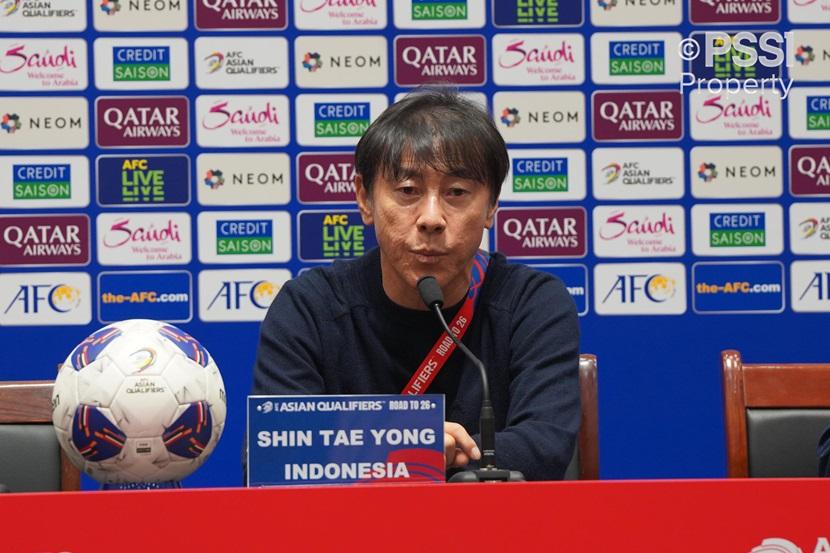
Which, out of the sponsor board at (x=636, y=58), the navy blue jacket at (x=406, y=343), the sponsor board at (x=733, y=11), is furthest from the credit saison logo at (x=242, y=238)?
the sponsor board at (x=733, y=11)

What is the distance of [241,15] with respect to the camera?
2900 millimetres

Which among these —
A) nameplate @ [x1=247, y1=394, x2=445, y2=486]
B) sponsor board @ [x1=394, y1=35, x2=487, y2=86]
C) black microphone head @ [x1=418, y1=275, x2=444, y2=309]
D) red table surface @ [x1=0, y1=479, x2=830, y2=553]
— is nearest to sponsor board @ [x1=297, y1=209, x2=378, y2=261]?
sponsor board @ [x1=394, y1=35, x2=487, y2=86]

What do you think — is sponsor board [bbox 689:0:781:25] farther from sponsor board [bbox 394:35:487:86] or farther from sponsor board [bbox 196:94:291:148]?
sponsor board [bbox 196:94:291:148]

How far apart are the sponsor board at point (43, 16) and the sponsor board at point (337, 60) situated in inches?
25.5

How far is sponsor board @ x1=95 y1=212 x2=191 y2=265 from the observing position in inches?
113

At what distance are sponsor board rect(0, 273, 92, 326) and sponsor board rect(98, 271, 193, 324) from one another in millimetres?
51

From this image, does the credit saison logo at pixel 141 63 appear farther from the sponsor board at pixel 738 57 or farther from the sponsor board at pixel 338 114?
the sponsor board at pixel 738 57

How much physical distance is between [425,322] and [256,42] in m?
1.56

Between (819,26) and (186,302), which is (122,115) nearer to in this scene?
(186,302)

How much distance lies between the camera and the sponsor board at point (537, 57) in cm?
292

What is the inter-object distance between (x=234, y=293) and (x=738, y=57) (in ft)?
5.40

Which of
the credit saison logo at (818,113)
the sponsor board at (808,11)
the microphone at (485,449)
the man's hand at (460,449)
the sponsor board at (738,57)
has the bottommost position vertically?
the man's hand at (460,449)

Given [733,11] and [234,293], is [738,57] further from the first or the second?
→ [234,293]

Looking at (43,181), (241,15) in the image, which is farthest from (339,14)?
(43,181)
